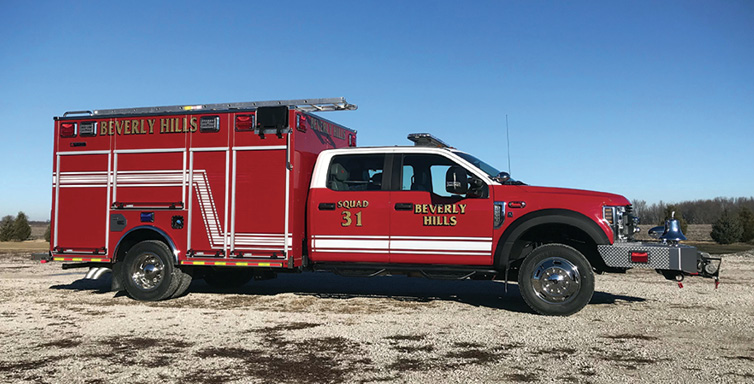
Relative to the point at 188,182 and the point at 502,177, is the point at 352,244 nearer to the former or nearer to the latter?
the point at 502,177

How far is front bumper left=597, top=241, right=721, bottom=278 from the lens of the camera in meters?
6.99

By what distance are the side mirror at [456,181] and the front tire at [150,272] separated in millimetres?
4228

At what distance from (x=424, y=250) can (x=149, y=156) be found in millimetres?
4343

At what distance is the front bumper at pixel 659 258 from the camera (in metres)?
6.99

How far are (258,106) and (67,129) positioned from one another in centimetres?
323

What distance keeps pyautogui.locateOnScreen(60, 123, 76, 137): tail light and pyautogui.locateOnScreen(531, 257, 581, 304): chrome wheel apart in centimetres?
716

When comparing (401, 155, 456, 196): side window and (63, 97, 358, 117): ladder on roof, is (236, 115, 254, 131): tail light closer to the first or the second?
(63, 97, 358, 117): ladder on roof

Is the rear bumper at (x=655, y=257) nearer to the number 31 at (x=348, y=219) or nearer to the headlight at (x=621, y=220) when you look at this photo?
the headlight at (x=621, y=220)

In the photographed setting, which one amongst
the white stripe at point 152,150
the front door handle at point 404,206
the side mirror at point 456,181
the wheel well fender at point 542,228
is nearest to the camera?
the wheel well fender at point 542,228

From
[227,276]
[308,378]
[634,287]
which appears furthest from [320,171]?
[634,287]

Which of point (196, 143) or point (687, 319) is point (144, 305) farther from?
point (687, 319)

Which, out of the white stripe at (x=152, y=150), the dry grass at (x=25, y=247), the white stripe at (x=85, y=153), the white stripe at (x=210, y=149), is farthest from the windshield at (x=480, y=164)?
the dry grass at (x=25, y=247)

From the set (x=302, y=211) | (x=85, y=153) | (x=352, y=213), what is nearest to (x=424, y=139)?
(x=352, y=213)

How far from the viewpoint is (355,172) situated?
26.6ft
